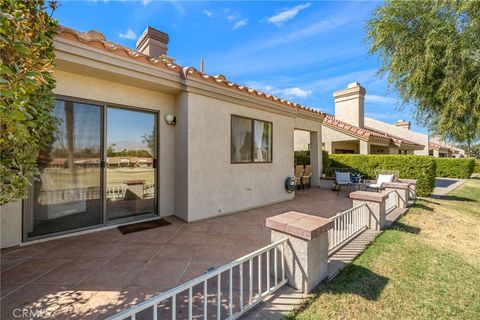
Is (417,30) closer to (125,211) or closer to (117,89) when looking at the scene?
(117,89)

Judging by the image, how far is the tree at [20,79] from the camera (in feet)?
5.12

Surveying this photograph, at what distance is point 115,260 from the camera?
3.64 meters

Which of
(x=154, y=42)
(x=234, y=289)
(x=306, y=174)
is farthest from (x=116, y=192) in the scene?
(x=306, y=174)

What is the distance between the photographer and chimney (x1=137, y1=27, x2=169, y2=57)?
718cm

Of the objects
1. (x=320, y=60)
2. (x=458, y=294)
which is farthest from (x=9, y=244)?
(x=320, y=60)

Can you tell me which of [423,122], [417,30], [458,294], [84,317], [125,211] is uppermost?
[417,30]

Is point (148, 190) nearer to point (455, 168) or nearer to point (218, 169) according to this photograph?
point (218, 169)

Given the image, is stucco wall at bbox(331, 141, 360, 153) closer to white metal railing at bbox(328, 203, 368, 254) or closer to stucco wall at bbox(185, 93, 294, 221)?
stucco wall at bbox(185, 93, 294, 221)

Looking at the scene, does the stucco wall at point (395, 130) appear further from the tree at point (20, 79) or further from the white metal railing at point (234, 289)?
the tree at point (20, 79)

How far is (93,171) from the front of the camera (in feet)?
16.5

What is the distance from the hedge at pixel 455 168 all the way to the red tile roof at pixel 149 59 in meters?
20.2

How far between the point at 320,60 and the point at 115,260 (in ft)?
36.1

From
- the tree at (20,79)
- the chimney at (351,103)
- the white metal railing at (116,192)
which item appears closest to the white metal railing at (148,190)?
the white metal railing at (116,192)

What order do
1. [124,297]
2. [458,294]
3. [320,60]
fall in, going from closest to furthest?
[124,297], [458,294], [320,60]
